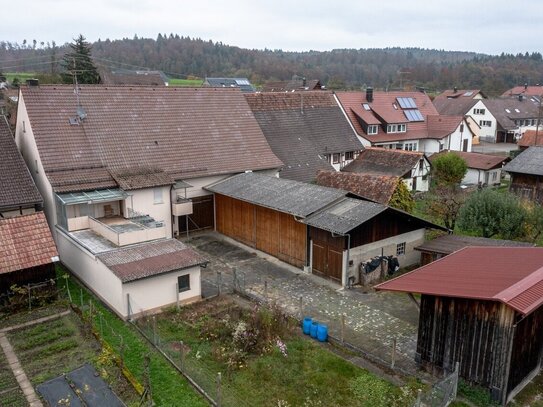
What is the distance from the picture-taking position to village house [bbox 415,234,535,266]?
2267 centimetres

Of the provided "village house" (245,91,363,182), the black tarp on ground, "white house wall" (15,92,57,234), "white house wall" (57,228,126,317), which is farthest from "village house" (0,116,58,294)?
"village house" (245,91,363,182)

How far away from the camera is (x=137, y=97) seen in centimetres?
3094

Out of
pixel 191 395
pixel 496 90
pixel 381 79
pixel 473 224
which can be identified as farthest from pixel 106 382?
pixel 381 79

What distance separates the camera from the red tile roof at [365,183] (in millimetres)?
29906

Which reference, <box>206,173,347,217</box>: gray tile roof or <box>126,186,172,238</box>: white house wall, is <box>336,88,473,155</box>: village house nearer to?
<box>206,173,347,217</box>: gray tile roof

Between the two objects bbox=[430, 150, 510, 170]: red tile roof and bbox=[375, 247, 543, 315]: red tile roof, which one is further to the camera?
bbox=[430, 150, 510, 170]: red tile roof

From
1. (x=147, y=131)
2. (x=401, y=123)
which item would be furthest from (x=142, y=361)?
(x=401, y=123)

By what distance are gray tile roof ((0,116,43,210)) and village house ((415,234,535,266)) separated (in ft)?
63.8

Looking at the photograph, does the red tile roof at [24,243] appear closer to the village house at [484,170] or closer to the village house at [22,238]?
the village house at [22,238]

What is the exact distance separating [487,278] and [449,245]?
9.34 m

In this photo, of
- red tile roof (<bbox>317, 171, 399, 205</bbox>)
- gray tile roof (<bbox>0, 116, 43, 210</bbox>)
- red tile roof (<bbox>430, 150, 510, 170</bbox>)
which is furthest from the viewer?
red tile roof (<bbox>430, 150, 510, 170</bbox>)

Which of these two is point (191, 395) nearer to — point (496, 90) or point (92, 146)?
point (92, 146)

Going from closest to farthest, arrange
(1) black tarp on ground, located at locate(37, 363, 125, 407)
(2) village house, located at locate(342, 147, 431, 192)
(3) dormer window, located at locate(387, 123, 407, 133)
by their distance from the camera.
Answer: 1. (1) black tarp on ground, located at locate(37, 363, 125, 407)
2. (2) village house, located at locate(342, 147, 431, 192)
3. (3) dormer window, located at locate(387, 123, 407, 133)

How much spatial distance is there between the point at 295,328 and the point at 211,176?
46.1ft
